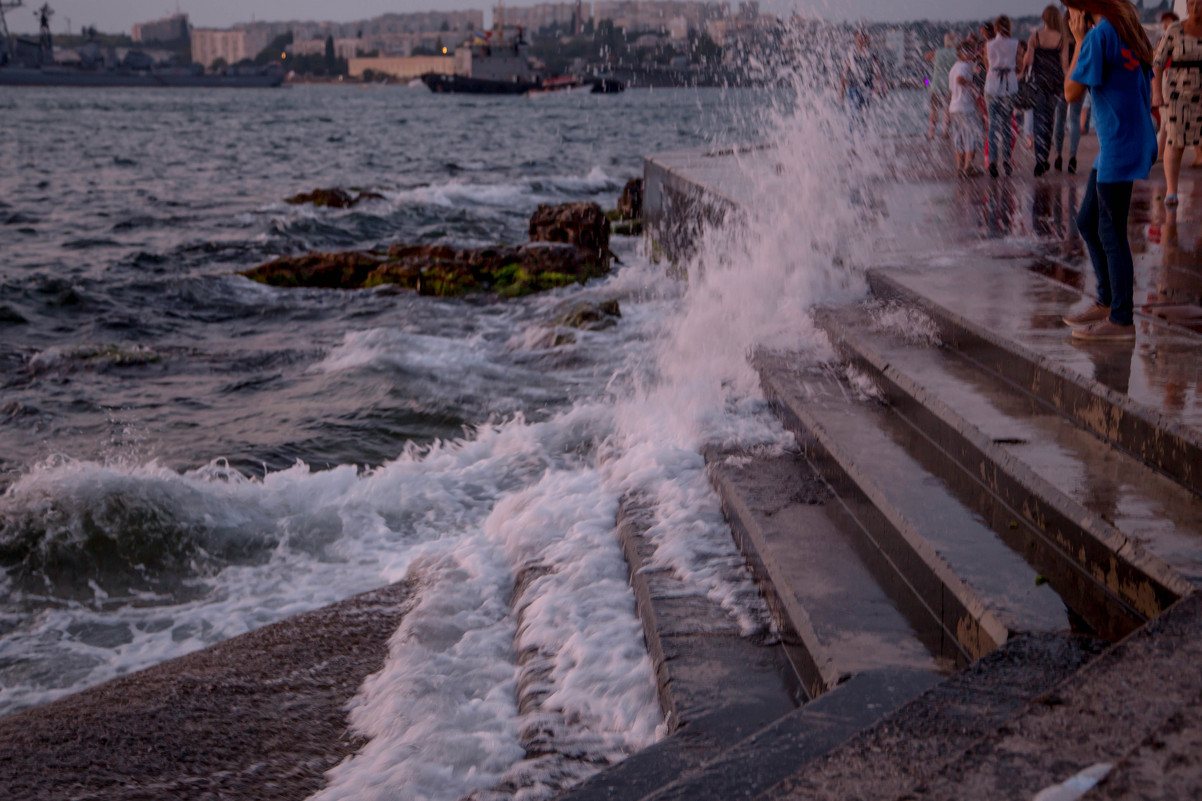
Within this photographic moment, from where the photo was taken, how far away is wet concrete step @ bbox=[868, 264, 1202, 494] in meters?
2.93

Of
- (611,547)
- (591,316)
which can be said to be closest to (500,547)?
(611,547)

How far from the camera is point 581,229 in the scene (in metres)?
12.2

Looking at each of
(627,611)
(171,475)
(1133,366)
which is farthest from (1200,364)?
(171,475)

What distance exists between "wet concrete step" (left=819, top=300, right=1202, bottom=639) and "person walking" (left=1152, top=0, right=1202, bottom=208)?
4.38 m

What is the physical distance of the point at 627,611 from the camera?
11.2ft

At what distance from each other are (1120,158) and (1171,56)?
4.09 meters

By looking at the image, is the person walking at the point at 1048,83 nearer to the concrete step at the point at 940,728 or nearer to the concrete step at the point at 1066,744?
the concrete step at the point at 940,728

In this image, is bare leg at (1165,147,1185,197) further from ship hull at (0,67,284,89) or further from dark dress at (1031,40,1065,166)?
ship hull at (0,67,284,89)

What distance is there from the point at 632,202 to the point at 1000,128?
729cm

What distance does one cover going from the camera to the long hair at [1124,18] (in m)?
3.83

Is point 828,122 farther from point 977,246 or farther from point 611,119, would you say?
point 611,119

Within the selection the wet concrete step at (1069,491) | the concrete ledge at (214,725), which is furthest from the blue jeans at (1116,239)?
the concrete ledge at (214,725)

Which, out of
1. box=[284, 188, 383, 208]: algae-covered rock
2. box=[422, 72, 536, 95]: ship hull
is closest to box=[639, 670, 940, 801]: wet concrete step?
box=[284, 188, 383, 208]: algae-covered rock

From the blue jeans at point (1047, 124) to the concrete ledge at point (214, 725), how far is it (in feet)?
30.4
